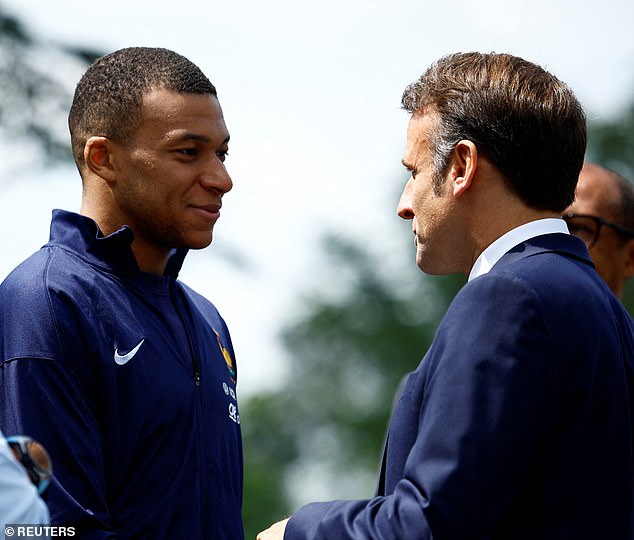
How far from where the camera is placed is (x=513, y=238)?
10.6 feet

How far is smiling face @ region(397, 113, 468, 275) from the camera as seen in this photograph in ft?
10.9

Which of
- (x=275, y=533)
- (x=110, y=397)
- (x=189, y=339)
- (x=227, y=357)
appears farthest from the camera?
(x=227, y=357)

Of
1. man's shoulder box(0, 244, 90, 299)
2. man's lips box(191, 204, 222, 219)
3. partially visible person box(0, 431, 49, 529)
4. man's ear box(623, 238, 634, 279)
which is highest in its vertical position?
man's lips box(191, 204, 222, 219)

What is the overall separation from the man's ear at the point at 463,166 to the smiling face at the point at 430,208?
0.03m

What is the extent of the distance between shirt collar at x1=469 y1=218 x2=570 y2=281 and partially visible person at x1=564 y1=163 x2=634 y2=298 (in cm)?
213

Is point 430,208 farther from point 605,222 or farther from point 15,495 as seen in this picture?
point 605,222

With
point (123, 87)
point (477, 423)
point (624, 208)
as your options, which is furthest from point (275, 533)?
point (624, 208)

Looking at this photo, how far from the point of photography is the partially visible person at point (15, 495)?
7.39 feet

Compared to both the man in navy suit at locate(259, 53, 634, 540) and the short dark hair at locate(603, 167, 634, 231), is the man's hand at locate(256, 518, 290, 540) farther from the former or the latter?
the short dark hair at locate(603, 167, 634, 231)

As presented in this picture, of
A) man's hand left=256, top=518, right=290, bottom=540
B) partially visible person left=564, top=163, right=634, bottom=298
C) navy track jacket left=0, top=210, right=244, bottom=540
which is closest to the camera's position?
man's hand left=256, top=518, right=290, bottom=540

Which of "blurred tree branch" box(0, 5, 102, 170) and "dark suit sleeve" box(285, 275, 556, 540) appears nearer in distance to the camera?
"dark suit sleeve" box(285, 275, 556, 540)

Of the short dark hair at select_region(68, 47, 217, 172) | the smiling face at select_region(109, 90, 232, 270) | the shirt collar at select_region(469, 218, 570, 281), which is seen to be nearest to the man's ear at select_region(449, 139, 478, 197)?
the shirt collar at select_region(469, 218, 570, 281)

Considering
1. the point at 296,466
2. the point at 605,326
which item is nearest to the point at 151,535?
the point at 605,326

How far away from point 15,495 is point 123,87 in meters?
2.08
